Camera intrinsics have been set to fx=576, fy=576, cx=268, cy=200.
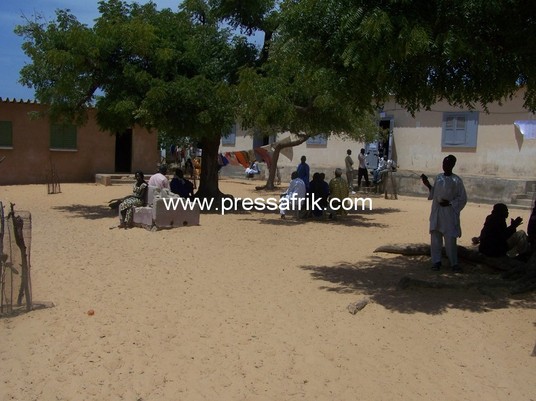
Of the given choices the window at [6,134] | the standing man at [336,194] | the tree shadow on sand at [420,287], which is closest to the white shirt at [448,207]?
the tree shadow on sand at [420,287]

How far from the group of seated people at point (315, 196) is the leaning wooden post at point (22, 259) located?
8.75m

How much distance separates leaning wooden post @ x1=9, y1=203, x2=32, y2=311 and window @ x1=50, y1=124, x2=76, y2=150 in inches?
703

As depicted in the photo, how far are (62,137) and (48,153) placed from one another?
0.87 metres

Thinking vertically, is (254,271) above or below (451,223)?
below

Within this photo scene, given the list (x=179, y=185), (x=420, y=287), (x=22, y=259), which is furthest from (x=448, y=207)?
(x=179, y=185)

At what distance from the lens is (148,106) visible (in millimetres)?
13016

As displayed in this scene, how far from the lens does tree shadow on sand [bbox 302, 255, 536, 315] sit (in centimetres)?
656

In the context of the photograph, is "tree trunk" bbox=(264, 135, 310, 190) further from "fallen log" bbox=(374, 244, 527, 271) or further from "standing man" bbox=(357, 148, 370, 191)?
"fallen log" bbox=(374, 244, 527, 271)

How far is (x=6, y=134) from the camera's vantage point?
2177cm

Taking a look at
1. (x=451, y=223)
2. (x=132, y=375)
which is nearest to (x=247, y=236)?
(x=451, y=223)

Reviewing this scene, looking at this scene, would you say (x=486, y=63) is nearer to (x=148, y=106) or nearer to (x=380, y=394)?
(x=380, y=394)

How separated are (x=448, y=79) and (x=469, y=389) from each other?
4.09m

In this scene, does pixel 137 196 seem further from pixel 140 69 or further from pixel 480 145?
pixel 480 145

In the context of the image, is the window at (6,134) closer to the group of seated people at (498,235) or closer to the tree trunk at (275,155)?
the tree trunk at (275,155)
